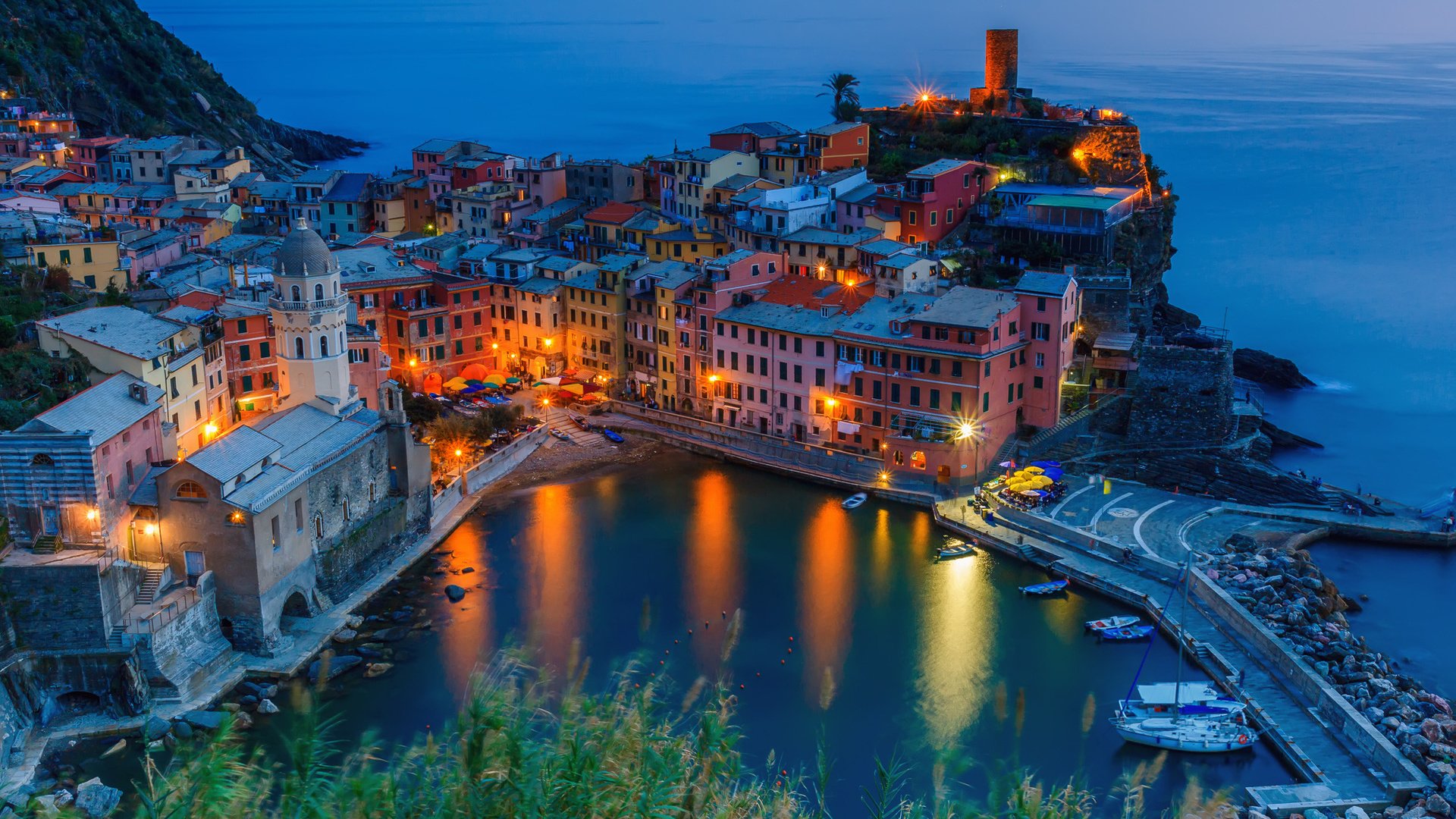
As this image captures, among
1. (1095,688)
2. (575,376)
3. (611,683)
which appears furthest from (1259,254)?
(611,683)

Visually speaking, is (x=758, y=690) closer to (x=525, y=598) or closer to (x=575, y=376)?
(x=525, y=598)

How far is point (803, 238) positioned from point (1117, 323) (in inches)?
451

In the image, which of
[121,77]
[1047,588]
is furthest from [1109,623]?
[121,77]

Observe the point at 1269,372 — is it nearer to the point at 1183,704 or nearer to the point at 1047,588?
the point at 1047,588

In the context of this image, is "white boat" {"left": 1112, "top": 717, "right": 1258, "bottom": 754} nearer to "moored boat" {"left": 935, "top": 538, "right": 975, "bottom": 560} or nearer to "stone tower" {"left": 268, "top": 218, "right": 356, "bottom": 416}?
"moored boat" {"left": 935, "top": 538, "right": 975, "bottom": 560}

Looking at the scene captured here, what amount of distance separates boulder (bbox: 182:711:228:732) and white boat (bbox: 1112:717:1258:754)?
702 inches

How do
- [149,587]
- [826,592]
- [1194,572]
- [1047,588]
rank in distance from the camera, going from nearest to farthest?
[149,587], [1194,572], [1047,588], [826,592]

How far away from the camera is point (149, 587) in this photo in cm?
2928

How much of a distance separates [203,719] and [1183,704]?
1947 centimetres

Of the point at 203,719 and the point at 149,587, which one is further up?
the point at 149,587

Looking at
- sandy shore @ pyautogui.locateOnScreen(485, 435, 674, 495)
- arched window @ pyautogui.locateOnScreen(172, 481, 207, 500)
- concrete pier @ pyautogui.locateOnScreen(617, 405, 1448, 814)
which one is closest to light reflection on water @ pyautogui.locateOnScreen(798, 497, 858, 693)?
concrete pier @ pyautogui.locateOnScreen(617, 405, 1448, 814)

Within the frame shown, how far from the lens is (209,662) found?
2902 cm

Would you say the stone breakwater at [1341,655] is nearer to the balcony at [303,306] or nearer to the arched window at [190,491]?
the arched window at [190,491]

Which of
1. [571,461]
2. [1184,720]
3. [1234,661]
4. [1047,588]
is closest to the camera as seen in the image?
[1184,720]
